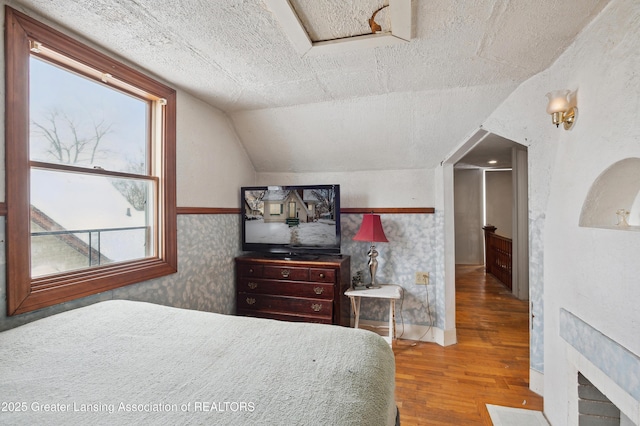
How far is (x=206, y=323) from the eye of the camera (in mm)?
1191

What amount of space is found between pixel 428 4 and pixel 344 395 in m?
1.50

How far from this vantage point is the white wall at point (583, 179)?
975 millimetres

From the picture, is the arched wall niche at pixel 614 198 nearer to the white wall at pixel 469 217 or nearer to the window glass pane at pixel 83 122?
the window glass pane at pixel 83 122

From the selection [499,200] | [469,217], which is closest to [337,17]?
[469,217]

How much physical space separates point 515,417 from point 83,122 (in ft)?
10.2

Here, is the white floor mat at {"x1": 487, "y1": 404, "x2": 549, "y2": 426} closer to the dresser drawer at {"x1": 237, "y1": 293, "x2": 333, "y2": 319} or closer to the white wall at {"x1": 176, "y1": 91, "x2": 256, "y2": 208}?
the dresser drawer at {"x1": 237, "y1": 293, "x2": 333, "y2": 319}

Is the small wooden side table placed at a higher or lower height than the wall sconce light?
lower

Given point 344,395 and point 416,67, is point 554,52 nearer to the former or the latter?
point 416,67

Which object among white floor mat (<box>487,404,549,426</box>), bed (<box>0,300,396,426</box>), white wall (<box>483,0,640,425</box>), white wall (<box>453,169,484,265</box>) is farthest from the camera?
white wall (<box>453,169,484,265</box>)

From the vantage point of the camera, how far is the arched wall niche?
3.54ft

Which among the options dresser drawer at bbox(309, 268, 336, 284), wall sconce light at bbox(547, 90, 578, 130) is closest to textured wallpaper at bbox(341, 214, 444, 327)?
dresser drawer at bbox(309, 268, 336, 284)

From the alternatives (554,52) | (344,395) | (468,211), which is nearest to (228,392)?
(344,395)

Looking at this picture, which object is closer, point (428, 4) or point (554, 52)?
point (428, 4)

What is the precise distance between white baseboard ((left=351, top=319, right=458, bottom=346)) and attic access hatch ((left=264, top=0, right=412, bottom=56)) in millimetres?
2529
